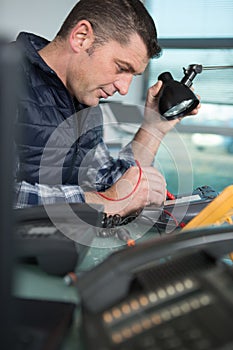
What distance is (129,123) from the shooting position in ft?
10.7

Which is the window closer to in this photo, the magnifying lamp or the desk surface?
the magnifying lamp

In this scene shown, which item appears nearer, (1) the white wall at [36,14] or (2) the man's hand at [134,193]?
(2) the man's hand at [134,193]

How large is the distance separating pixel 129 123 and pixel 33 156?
2.11m

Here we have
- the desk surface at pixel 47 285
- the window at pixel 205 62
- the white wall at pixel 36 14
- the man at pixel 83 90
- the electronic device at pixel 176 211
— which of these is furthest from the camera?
the window at pixel 205 62

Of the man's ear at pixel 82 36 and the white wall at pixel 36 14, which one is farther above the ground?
the man's ear at pixel 82 36

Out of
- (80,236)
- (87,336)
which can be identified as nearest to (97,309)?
(87,336)

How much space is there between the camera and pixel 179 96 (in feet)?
3.59

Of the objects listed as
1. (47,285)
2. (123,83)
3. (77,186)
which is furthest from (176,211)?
(123,83)

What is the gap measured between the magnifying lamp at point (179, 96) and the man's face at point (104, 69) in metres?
0.12

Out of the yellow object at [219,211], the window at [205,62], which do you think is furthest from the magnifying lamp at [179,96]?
the window at [205,62]

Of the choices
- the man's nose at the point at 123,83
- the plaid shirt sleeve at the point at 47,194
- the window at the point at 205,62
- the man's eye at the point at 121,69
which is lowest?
the window at the point at 205,62

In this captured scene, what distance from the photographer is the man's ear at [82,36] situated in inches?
47.2

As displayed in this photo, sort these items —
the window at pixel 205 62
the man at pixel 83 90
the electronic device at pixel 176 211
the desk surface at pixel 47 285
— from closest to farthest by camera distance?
the desk surface at pixel 47 285 < the electronic device at pixel 176 211 < the man at pixel 83 90 < the window at pixel 205 62

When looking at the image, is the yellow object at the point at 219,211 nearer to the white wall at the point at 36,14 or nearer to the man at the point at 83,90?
the man at the point at 83,90
